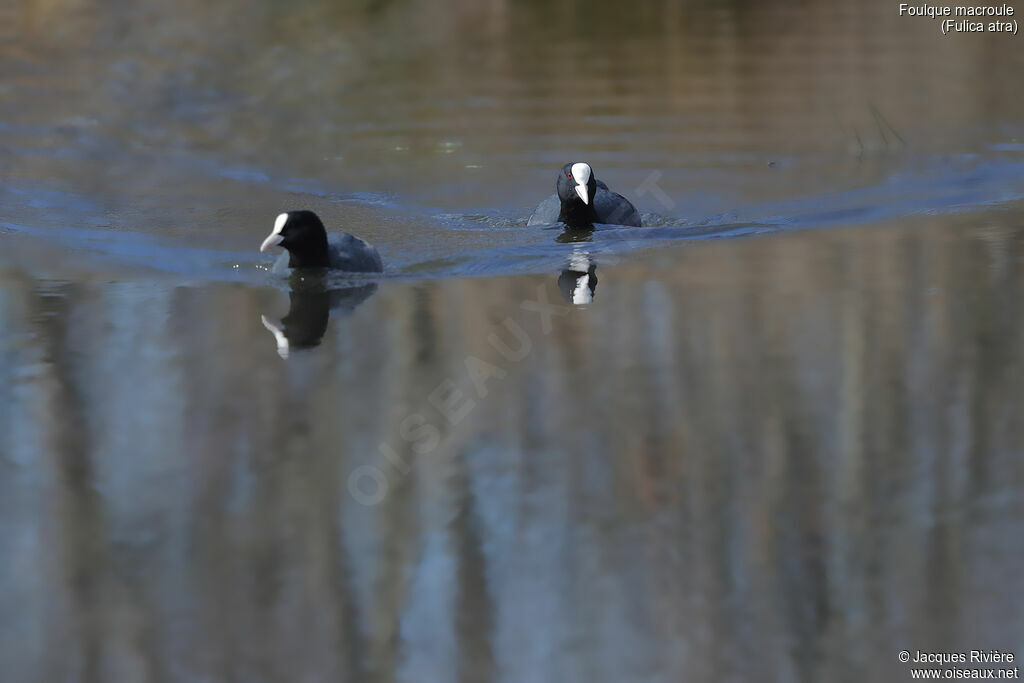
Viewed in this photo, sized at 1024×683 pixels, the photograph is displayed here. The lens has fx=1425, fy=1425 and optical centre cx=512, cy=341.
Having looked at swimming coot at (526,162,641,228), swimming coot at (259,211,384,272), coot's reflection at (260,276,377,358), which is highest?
swimming coot at (526,162,641,228)

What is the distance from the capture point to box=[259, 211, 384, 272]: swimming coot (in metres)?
7.80

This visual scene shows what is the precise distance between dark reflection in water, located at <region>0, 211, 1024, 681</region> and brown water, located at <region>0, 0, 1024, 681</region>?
15 mm

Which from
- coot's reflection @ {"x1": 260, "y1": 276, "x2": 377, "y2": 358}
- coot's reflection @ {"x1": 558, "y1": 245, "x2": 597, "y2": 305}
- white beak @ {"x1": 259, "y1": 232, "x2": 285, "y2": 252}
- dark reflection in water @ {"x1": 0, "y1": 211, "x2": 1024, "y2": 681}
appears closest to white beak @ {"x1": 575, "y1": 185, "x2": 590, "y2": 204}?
coot's reflection @ {"x1": 558, "y1": 245, "x2": 597, "y2": 305}

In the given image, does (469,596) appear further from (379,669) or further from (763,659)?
(763,659)

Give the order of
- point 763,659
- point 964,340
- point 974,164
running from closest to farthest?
point 763,659, point 964,340, point 974,164

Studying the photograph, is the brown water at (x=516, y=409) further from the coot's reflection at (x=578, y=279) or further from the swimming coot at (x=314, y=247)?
the swimming coot at (x=314, y=247)

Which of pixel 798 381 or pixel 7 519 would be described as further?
pixel 798 381

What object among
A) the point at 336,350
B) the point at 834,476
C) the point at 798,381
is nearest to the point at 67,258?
the point at 336,350

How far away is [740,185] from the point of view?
36.1 feet

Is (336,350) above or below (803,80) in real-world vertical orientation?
below

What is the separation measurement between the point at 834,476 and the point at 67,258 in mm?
5557

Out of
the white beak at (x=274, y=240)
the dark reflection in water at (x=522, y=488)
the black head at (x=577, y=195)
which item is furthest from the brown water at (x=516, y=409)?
the white beak at (x=274, y=240)

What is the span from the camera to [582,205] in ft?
30.9

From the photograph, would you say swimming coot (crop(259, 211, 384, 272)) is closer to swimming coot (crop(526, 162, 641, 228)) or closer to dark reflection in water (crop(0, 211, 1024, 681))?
dark reflection in water (crop(0, 211, 1024, 681))
